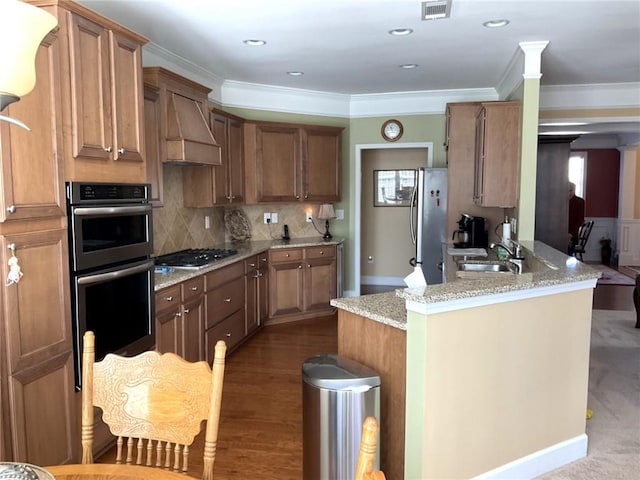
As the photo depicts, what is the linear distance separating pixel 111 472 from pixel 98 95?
6.22 feet

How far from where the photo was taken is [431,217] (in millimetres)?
5695

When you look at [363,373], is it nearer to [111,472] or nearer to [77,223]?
[111,472]

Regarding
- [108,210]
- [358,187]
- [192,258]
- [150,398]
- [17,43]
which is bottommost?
[150,398]

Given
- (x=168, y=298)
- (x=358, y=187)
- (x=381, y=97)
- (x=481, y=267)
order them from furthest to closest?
(x=358, y=187)
(x=381, y=97)
(x=481, y=267)
(x=168, y=298)

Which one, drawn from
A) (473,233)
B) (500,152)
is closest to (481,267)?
(500,152)

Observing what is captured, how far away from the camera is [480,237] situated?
511 centimetres

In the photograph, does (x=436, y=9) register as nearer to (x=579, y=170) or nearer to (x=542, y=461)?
(x=542, y=461)

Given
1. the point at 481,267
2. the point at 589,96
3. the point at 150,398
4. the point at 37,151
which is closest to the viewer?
the point at 150,398

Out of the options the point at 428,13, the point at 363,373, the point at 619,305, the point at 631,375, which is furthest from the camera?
the point at 619,305

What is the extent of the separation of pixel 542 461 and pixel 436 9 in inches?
106

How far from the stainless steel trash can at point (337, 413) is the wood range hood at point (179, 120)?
2286 millimetres

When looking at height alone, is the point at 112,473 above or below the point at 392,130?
below

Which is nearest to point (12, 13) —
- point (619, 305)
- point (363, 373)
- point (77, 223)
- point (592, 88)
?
point (77, 223)

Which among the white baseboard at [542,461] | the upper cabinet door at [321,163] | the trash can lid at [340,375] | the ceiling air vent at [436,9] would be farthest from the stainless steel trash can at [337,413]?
the upper cabinet door at [321,163]
